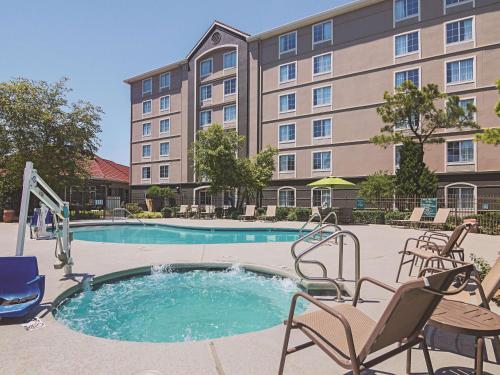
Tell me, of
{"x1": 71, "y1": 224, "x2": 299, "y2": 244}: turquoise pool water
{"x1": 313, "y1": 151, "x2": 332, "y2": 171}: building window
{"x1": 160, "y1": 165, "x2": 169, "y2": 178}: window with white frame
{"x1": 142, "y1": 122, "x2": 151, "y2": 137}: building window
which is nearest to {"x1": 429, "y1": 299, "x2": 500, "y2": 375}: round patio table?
{"x1": 71, "y1": 224, "x2": 299, "y2": 244}: turquoise pool water

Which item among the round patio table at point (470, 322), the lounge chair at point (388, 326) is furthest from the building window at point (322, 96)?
the lounge chair at point (388, 326)

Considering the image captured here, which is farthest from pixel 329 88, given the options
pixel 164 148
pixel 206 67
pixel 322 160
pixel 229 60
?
pixel 164 148

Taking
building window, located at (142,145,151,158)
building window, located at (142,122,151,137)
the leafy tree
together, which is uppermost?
building window, located at (142,122,151,137)

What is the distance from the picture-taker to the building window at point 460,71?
21.9 meters

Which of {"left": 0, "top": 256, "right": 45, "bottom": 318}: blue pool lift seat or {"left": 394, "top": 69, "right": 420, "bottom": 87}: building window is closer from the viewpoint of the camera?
{"left": 0, "top": 256, "right": 45, "bottom": 318}: blue pool lift seat

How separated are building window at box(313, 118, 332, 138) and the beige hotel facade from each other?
0.08 metres

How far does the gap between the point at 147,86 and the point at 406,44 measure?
88.3 feet

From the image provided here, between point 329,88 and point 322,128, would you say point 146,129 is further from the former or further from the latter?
point 329,88

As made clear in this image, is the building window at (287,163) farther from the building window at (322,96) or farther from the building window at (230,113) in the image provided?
the building window at (230,113)

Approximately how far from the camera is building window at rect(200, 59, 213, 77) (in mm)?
33781

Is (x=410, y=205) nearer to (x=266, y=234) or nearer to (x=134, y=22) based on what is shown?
(x=266, y=234)

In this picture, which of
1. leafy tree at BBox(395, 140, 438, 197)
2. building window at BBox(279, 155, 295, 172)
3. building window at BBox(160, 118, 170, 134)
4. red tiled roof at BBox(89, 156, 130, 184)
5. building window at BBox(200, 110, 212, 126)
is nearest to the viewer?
leafy tree at BBox(395, 140, 438, 197)

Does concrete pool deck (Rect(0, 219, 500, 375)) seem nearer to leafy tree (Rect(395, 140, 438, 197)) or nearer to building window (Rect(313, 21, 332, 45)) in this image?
leafy tree (Rect(395, 140, 438, 197))

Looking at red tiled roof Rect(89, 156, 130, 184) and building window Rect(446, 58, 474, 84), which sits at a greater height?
building window Rect(446, 58, 474, 84)
